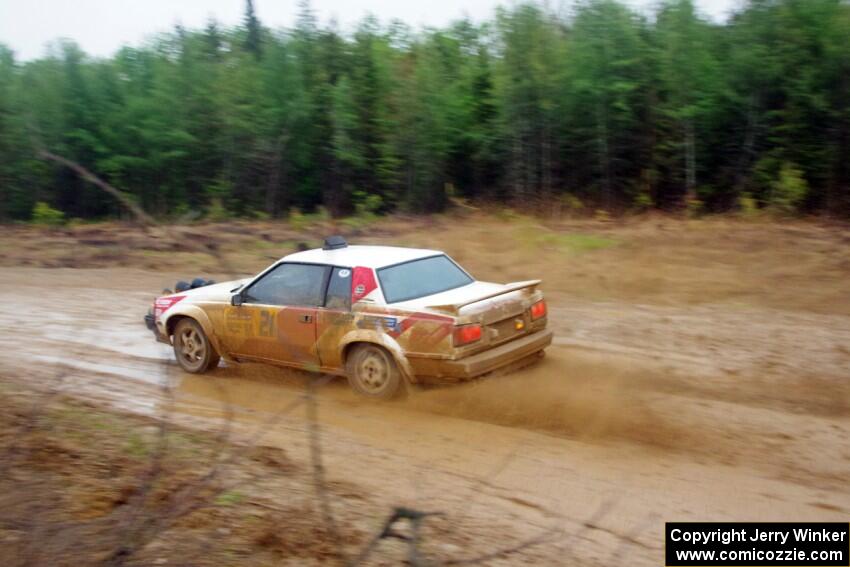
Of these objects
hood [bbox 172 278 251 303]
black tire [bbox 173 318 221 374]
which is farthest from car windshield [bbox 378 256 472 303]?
black tire [bbox 173 318 221 374]

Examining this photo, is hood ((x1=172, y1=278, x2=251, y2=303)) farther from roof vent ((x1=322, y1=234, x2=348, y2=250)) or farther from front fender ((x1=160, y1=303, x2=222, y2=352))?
roof vent ((x1=322, y1=234, x2=348, y2=250))

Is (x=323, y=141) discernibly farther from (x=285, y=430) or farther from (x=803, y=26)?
(x=285, y=430)

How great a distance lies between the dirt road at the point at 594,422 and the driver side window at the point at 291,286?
35.5 inches

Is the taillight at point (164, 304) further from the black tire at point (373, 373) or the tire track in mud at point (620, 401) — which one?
the black tire at point (373, 373)

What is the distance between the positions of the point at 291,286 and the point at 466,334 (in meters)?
2.00

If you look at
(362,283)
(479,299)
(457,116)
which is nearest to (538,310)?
(479,299)

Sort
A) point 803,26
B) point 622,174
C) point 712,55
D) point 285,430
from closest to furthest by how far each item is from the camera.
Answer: point 285,430 → point 803,26 → point 712,55 → point 622,174

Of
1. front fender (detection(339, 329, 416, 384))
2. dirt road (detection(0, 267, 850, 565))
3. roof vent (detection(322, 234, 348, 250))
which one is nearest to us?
dirt road (detection(0, 267, 850, 565))

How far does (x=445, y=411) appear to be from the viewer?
742 cm

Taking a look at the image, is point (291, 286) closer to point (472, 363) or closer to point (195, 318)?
point (195, 318)

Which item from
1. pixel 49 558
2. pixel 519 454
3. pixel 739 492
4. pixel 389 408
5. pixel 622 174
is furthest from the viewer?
pixel 622 174

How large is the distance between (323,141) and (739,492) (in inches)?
793

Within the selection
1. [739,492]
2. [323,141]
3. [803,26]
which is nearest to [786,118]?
[803,26]

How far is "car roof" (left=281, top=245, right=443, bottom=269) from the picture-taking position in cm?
Result: 810
